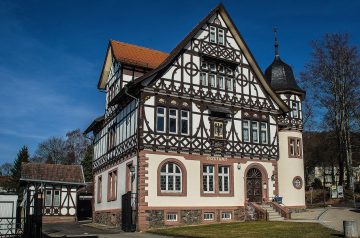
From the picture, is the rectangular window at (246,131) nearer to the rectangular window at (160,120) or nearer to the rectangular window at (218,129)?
the rectangular window at (218,129)

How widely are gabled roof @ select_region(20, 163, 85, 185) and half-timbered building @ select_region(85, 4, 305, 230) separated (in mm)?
8555

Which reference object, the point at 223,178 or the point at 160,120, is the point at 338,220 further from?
the point at 160,120

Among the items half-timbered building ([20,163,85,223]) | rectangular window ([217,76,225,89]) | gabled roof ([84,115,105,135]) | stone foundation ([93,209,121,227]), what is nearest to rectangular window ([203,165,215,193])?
rectangular window ([217,76,225,89])

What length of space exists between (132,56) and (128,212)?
1125 cm

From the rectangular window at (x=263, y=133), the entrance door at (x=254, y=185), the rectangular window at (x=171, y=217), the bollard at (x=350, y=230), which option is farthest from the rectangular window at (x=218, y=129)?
the bollard at (x=350, y=230)

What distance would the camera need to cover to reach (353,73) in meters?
36.5

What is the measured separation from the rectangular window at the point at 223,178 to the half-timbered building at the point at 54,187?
1857 cm

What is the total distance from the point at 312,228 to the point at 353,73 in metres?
20.9

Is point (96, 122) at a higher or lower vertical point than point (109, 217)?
higher

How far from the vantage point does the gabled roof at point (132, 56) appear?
96.8 ft

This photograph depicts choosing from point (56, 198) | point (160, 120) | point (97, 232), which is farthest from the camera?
point (56, 198)

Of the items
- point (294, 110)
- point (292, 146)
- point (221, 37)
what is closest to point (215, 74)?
point (221, 37)

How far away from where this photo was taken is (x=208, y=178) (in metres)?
27.1

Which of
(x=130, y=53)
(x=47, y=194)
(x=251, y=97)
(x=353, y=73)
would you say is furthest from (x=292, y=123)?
(x=47, y=194)
